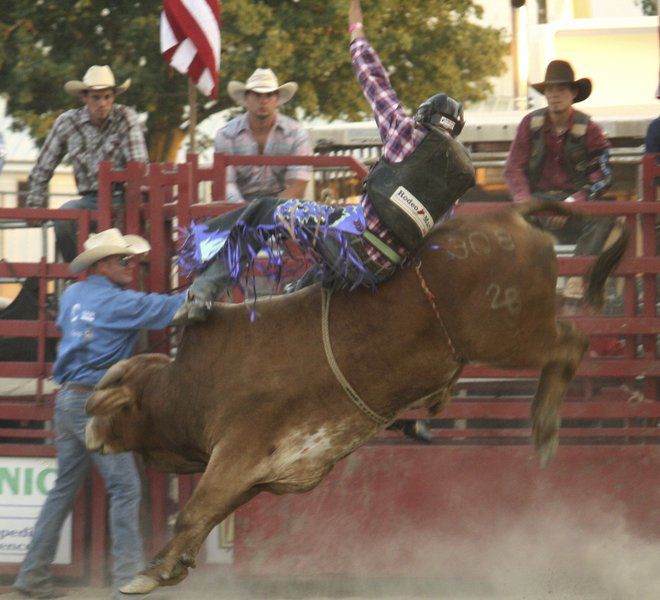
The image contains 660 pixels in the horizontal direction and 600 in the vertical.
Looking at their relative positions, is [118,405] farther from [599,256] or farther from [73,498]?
[599,256]

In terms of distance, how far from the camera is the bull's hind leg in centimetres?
539

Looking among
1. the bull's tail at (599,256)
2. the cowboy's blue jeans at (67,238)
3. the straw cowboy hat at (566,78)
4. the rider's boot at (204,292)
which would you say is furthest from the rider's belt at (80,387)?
the straw cowboy hat at (566,78)

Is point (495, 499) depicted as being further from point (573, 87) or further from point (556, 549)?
point (573, 87)

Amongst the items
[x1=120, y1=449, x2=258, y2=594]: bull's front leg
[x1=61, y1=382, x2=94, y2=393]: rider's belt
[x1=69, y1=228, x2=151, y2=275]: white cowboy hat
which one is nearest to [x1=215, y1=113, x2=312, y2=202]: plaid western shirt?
[x1=69, y1=228, x2=151, y2=275]: white cowboy hat

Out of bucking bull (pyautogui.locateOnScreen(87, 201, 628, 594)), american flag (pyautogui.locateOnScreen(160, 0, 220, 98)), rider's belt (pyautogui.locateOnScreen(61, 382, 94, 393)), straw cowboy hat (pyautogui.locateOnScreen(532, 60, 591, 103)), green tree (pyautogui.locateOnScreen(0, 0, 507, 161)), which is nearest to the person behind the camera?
bucking bull (pyautogui.locateOnScreen(87, 201, 628, 594))

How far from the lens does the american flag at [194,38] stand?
7.67 m

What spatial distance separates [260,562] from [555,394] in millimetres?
1995

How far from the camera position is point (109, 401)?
557cm

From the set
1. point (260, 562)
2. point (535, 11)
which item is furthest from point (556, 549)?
point (535, 11)

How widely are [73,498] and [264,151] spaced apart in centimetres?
212

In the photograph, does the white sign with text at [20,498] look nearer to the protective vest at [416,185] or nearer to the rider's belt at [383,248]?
the rider's belt at [383,248]

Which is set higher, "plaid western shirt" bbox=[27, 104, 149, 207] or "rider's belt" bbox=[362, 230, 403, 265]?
"plaid western shirt" bbox=[27, 104, 149, 207]

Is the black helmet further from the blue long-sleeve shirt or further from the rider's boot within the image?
the blue long-sleeve shirt

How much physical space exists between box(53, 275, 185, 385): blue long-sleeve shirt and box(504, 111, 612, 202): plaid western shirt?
1930 millimetres
